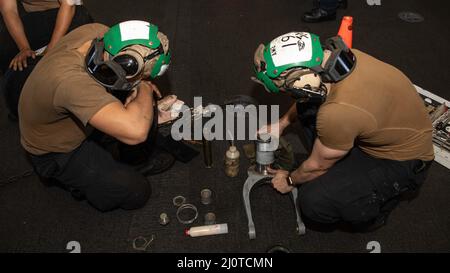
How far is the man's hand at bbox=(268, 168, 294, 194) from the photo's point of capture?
2.32 m

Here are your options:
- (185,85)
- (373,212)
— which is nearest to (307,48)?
(373,212)

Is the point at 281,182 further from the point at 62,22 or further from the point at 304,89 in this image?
the point at 62,22

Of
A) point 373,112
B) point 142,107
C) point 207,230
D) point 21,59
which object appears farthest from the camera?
point 21,59

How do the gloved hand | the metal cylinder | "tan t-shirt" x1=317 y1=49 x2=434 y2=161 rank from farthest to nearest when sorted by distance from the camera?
the gloved hand, the metal cylinder, "tan t-shirt" x1=317 y1=49 x2=434 y2=161

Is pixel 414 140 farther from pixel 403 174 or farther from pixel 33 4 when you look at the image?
pixel 33 4

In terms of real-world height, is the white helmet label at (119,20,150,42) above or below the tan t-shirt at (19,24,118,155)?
above

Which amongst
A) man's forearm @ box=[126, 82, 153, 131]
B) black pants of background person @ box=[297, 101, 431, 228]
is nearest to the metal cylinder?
black pants of background person @ box=[297, 101, 431, 228]

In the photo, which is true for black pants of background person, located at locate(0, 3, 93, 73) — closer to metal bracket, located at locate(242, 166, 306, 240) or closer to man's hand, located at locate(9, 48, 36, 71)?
man's hand, located at locate(9, 48, 36, 71)

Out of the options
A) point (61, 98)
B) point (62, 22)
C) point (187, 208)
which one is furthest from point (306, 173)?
point (62, 22)

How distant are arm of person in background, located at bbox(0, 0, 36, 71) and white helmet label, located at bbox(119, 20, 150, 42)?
4.27 ft

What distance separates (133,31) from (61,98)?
475mm

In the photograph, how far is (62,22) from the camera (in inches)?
106

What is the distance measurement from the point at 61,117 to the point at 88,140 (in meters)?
0.36

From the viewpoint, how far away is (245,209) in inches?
92.2
